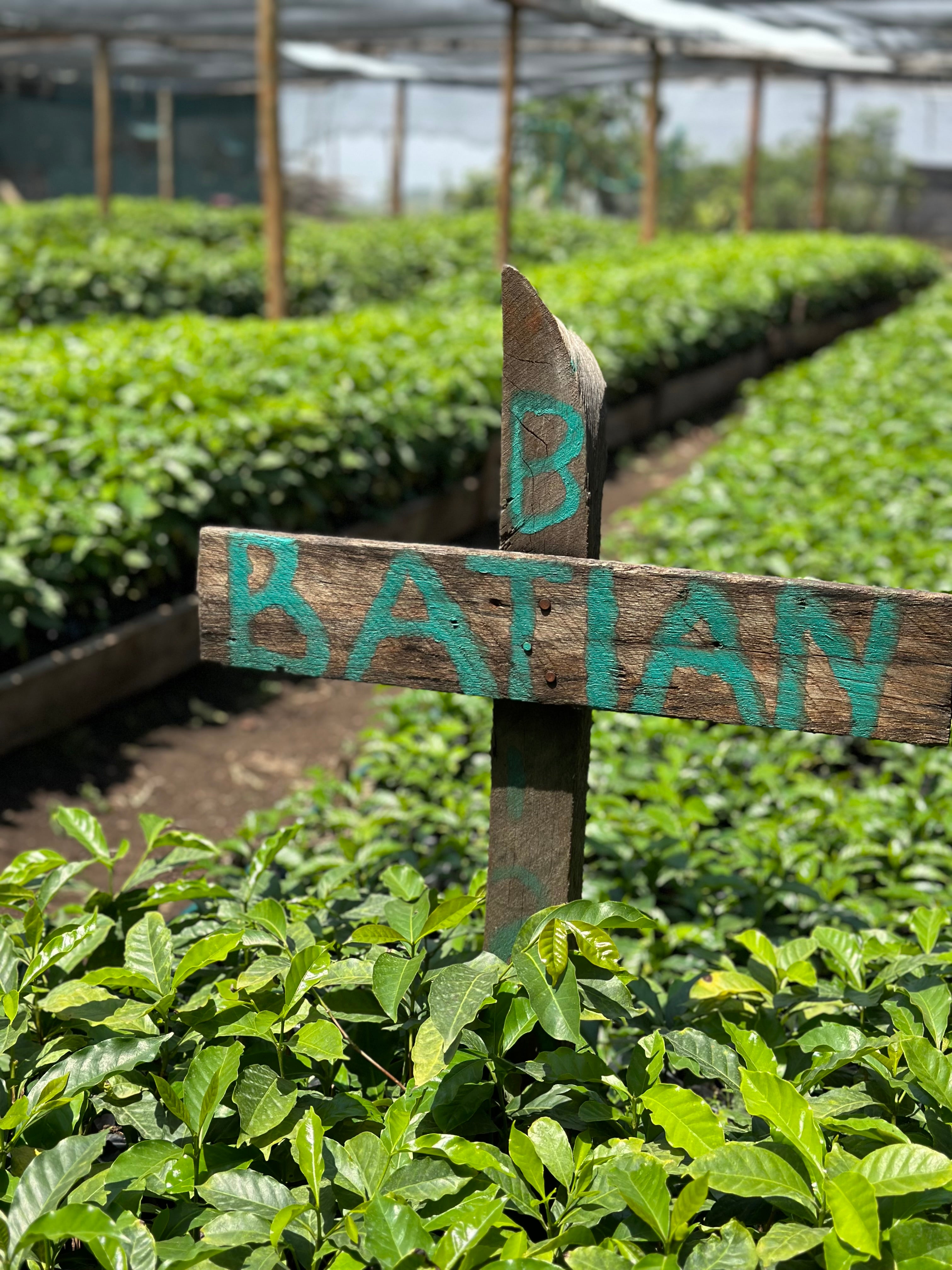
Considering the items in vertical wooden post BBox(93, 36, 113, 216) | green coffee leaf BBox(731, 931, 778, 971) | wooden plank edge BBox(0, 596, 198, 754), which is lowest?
wooden plank edge BBox(0, 596, 198, 754)

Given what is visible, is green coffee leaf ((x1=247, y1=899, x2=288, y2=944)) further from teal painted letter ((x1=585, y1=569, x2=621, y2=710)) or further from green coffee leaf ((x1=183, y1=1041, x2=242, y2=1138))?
teal painted letter ((x1=585, y1=569, x2=621, y2=710))

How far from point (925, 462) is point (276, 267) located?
463 centimetres

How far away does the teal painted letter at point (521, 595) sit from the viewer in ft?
5.06

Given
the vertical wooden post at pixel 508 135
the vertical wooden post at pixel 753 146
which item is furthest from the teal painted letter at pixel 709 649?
the vertical wooden post at pixel 753 146

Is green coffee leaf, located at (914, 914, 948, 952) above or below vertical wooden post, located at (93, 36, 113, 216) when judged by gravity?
below

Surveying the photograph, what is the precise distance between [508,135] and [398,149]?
36.3ft

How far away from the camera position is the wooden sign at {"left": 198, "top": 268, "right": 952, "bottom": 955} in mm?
1470

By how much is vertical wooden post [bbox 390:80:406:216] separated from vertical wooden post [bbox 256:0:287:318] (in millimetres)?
13677

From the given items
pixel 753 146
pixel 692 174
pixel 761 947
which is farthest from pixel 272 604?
pixel 692 174

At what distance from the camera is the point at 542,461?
1.58 meters

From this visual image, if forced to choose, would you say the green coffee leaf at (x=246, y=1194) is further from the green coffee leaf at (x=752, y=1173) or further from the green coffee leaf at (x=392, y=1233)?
the green coffee leaf at (x=752, y=1173)

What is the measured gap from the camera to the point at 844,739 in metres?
3.71

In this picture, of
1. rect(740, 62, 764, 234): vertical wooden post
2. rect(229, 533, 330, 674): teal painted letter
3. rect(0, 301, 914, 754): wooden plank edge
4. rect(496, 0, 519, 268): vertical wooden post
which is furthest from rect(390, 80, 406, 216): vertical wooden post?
rect(229, 533, 330, 674): teal painted letter

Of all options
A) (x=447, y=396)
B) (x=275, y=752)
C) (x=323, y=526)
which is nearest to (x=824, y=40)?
(x=447, y=396)
